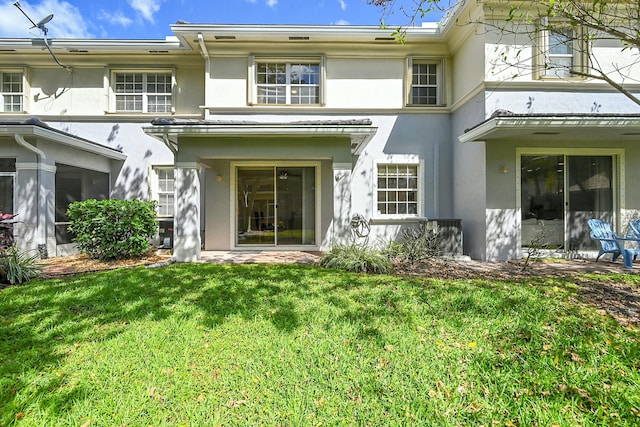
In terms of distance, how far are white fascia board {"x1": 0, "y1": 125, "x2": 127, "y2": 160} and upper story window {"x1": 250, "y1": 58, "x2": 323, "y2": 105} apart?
5061 millimetres

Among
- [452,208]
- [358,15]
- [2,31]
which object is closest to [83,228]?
[2,31]

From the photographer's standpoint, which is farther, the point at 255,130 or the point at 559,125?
the point at 255,130

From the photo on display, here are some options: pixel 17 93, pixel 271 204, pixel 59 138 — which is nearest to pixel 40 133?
pixel 59 138

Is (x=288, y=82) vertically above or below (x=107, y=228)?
above

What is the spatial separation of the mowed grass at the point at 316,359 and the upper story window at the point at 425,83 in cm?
735

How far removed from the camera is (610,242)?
7.53 metres

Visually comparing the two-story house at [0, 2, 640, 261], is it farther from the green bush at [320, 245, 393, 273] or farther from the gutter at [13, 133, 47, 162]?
the green bush at [320, 245, 393, 273]

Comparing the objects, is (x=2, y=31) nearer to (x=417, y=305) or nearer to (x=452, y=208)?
(x=417, y=305)

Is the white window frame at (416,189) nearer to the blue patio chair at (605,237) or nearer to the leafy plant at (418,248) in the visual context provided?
the leafy plant at (418,248)

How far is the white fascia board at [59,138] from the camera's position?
7677mm

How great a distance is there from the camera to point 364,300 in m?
4.69

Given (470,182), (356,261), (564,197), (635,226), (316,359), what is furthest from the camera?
(470,182)

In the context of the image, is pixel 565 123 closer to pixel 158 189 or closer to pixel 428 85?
pixel 428 85

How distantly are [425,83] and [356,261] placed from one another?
23.1 feet
